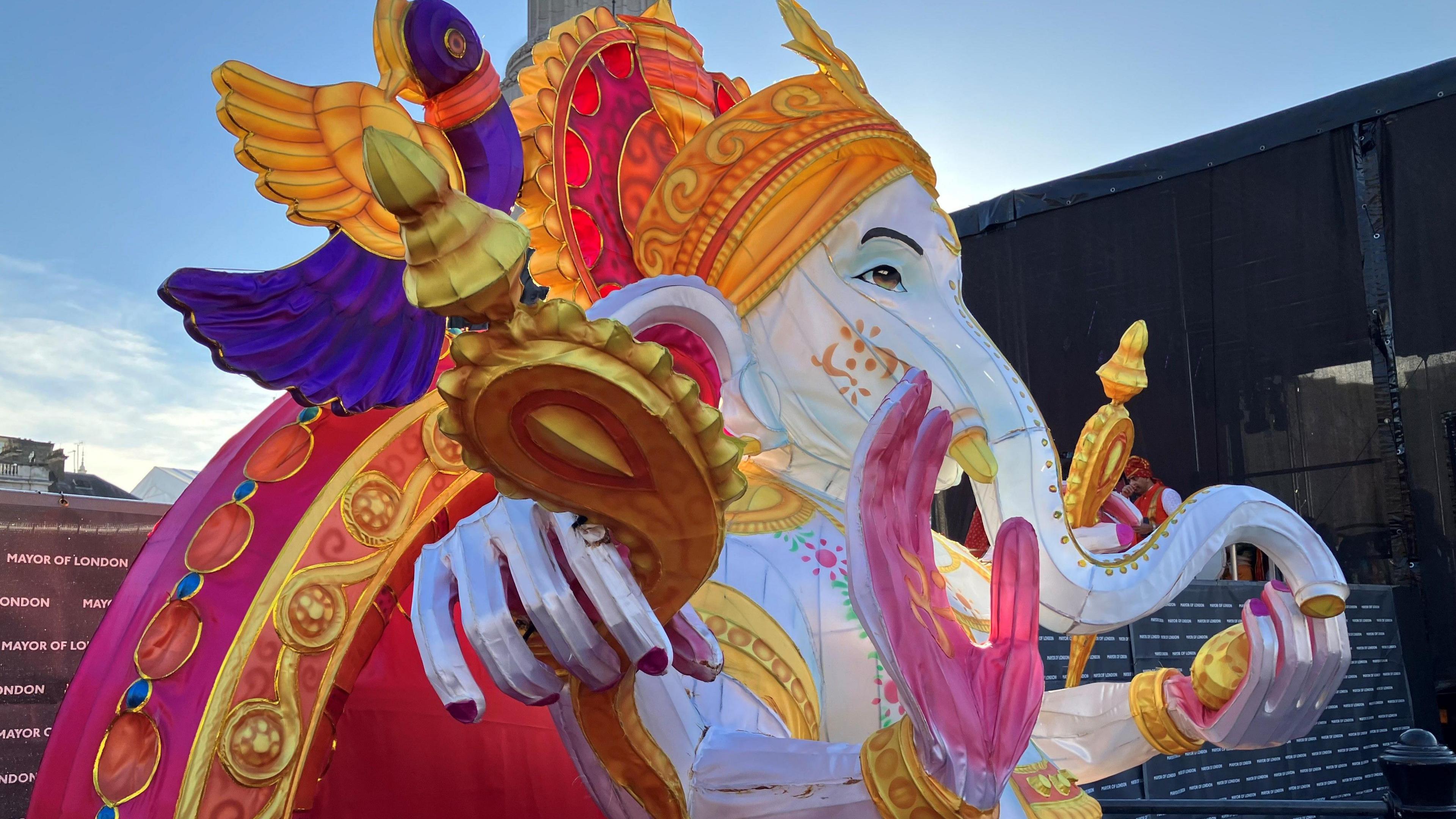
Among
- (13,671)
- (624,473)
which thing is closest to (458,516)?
(624,473)

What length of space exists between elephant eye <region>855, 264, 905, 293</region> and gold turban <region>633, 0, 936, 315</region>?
81 mm

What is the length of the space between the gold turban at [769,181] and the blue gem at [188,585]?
653 mm

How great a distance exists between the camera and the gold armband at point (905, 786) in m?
0.95

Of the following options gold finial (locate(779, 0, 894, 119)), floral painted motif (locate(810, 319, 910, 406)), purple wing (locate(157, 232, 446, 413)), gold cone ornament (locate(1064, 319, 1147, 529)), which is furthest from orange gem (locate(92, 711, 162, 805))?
gold cone ornament (locate(1064, 319, 1147, 529))

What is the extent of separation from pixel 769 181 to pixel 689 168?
0.11 meters

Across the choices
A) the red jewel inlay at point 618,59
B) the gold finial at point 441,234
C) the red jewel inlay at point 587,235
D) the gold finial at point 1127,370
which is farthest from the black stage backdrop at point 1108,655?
the gold finial at point 441,234

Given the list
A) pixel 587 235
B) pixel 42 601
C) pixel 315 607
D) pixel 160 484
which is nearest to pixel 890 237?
pixel 587 235

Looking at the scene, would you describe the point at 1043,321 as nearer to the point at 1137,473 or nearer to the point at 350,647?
the point at 1137,473

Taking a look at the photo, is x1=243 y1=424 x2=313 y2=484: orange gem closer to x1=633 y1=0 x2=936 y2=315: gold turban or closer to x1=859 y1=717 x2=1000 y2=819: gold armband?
x1=633 y1=0 x2=936 y2=315: gold turban

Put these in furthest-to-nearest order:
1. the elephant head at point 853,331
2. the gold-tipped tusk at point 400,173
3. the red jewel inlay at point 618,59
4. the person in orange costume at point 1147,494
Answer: the person in orange costume at point 1147,494 → the red jewel inlay at point 618,59 → the elephant head at point 853,331 → the gold-tipped tusk at point 400,173

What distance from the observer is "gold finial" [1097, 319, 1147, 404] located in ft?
6.14

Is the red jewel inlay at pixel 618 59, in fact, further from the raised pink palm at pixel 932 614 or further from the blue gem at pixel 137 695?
the blue gem at pixel 137 695

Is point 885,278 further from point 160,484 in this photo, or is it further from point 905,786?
point 160,484

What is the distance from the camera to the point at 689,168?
1.41 metres
